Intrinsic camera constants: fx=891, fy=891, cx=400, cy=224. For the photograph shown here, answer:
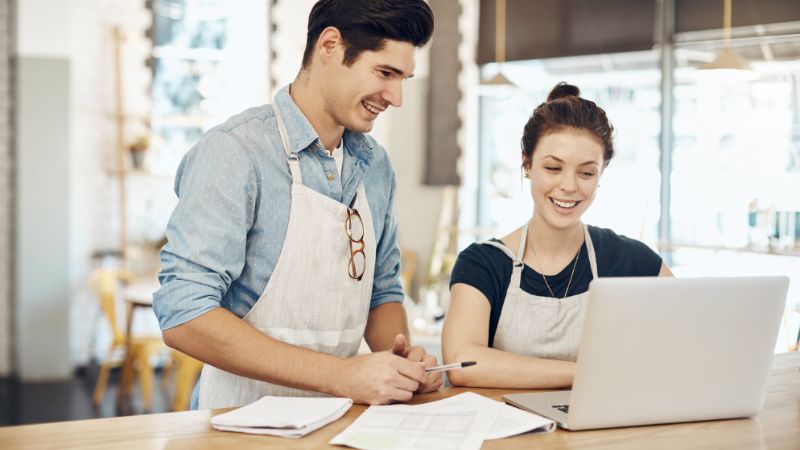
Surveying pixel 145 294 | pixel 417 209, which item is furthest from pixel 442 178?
pixel 145 294

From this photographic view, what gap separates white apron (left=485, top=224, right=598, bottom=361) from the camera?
221 cm

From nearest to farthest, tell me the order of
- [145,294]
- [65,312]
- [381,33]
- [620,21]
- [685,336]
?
[685,336] → [381,33] → [145,294] → [620,21] → [65,312]

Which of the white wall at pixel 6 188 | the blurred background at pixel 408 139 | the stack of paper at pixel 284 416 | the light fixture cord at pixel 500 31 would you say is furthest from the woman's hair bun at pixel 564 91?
the white wall at pixel 6 188

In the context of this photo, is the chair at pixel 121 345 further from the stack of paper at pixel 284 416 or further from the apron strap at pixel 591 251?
the stack of paper at pixel 284 416

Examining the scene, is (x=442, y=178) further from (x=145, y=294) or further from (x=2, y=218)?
(x=2, y=218)

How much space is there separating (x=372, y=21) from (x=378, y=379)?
75 centimetres

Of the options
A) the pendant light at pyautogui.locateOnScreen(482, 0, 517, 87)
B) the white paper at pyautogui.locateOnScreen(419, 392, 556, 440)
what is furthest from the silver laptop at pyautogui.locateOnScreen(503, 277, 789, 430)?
the pendant light at pyautogui.locateOnScreen(482, 0, 517, 87)

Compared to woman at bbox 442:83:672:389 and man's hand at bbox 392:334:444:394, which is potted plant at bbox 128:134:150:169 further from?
man's hand at bbox 392:334:444:394

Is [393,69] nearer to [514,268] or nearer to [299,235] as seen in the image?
[299,235]

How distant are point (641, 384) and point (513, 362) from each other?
1.31 feet

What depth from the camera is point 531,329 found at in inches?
87.4

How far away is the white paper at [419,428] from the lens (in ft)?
4.85

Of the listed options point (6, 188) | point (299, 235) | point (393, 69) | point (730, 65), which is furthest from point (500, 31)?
point (299, 235)

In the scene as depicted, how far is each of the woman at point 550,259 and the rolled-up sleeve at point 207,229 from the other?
0.58 metres
